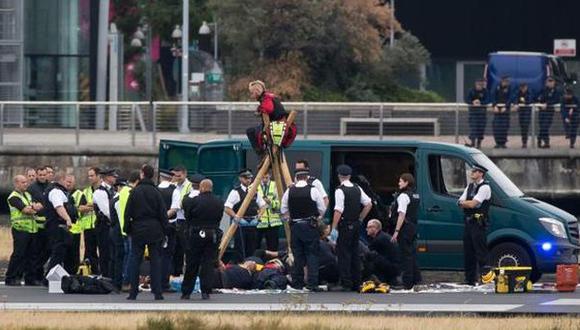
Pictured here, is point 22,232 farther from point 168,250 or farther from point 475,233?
point 475,233

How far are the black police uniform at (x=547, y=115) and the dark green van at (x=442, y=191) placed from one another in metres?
12.5

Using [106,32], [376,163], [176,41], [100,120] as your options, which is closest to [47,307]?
[376,163]

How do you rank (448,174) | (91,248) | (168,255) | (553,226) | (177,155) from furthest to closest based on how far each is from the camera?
1. (177,155)
2. (448,174)
3. (91,248)
4. (553,226)
5. (168,255)

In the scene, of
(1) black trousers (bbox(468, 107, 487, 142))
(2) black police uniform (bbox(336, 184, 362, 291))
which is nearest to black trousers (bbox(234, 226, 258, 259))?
(2) black police uniform (bbox(336, 184, 362, 291))

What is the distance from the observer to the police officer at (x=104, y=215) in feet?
75.2

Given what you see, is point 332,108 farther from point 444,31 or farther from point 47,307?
point 444,31

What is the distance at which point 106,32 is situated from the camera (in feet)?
165

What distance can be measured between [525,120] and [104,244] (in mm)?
16041

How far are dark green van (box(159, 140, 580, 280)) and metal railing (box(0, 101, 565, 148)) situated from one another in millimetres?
12562

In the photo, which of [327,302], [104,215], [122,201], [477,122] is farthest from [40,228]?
[477,122]

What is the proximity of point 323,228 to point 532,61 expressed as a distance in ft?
91.9

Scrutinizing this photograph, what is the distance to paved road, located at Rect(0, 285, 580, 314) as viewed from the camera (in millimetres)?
19906

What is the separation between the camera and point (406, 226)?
74.0ft

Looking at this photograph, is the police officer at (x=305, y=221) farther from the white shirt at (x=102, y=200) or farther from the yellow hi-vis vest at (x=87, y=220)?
the yellow hi-vis vest at (x=87, y=220)
